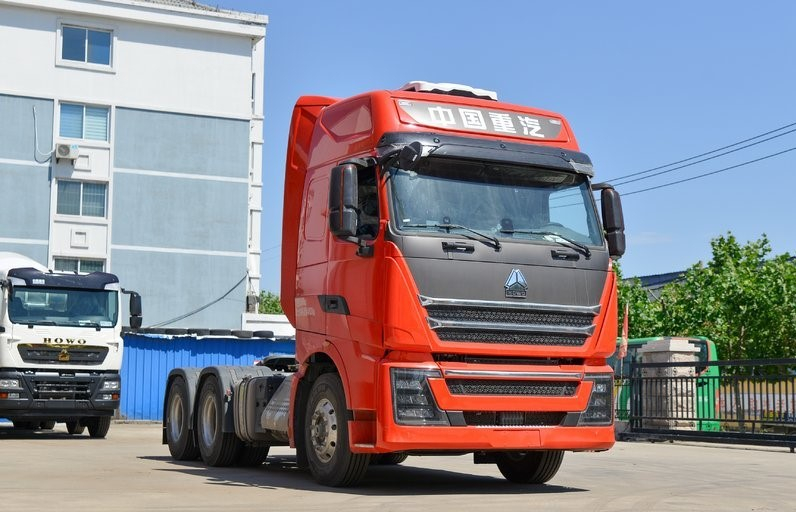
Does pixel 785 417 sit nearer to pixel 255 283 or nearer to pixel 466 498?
pixel 466 498

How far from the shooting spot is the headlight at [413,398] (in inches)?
426

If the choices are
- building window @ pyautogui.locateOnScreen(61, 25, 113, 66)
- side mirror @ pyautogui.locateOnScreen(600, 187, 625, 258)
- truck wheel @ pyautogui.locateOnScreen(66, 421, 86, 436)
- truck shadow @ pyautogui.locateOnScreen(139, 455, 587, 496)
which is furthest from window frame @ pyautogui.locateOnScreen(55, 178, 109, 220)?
side mirror @ pyautogui.locateOnScreen(600, 187, 625, 258)

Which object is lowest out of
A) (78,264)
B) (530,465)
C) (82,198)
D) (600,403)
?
(530,465)

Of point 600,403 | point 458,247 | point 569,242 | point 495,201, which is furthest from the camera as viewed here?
point 600,403

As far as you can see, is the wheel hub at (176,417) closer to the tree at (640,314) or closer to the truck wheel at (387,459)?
the truck wheel at (387,459)

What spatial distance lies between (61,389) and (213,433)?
8260mm

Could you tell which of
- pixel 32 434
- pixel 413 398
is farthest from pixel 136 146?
pixel 413 398

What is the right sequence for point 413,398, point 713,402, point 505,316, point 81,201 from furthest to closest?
point 81,201 < point 713,402 < point 505,316 < point 413,398

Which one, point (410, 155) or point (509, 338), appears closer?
point (410, 155)

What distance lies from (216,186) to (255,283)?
5.36 meters

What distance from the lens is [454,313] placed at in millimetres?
11031

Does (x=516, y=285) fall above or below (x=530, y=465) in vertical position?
above

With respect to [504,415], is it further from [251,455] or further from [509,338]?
[251,455]

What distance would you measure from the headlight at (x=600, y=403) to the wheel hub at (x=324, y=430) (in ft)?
7.72
